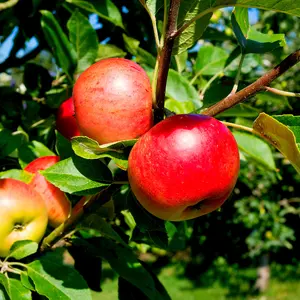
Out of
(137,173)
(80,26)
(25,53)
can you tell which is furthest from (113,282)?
(137,173)

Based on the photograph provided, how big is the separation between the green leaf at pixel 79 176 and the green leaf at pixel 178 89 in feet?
1.26

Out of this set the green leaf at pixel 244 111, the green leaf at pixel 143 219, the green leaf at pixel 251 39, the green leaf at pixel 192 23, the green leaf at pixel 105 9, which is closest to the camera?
the green leaf at pixel 192 23

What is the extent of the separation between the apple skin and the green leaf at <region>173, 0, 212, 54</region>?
1.35ft

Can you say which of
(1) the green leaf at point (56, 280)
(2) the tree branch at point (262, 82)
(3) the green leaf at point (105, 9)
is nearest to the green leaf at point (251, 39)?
(2) the tree branch at point (262, 82)

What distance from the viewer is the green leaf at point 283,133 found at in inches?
25.4

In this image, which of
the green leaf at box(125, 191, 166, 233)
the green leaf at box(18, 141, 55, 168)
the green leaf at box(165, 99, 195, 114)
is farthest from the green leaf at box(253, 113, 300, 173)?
the green leaf at box(18, 141, 55, 168)

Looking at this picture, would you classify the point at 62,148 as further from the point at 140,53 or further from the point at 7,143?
the point at 140,53

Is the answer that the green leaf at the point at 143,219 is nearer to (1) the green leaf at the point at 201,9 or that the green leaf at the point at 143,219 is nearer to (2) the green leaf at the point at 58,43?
(1) the green leaf at the point at 201,9

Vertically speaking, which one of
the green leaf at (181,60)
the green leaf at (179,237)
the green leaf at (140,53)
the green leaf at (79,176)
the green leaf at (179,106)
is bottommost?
the green leaf at (179,237)

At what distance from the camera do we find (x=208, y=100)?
104 centimetres

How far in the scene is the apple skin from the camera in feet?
3.10

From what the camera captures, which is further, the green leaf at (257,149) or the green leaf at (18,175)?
the green leaf at (257,149)

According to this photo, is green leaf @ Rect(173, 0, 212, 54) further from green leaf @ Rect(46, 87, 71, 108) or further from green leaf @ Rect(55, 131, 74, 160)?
green leaf @ Rect(46, 87, 71, 108)

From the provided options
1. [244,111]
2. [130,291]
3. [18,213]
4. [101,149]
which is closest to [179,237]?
[130,291]
